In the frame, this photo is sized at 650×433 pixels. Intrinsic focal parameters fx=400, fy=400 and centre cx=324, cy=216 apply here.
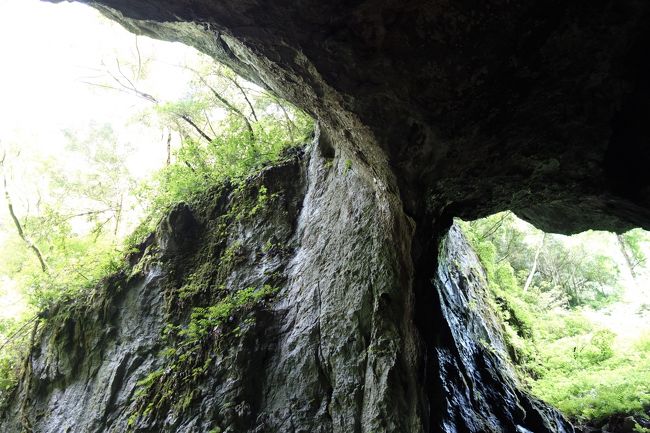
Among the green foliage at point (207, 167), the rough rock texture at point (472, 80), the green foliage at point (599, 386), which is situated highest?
the green foliage at point (207, 167)

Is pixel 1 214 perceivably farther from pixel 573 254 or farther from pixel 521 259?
pixel 573 254

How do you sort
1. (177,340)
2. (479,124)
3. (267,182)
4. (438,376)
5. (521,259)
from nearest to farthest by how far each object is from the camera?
(479,124)
(438,376)
(177,340)
(267,182)
(521,259)

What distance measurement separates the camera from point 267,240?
8.59 m

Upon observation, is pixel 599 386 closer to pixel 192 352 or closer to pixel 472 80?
pixel 472 80

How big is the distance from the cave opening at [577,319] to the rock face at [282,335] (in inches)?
58.7

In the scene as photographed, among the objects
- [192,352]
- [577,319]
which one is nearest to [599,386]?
[577,319]

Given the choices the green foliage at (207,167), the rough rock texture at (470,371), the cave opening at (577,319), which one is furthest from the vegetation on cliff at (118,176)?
the cave opening at (577,319)

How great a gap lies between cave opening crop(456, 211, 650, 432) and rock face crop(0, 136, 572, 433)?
58.7 inches

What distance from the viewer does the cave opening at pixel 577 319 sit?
935 cm

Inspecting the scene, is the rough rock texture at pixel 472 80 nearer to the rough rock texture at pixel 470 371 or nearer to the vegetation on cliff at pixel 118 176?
the rough rock texture at pixel 470 371

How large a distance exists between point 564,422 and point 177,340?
8396 mm

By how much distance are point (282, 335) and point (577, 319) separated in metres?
14.2

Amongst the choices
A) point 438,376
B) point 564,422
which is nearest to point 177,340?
point 438,376

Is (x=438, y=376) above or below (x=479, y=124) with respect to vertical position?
below
